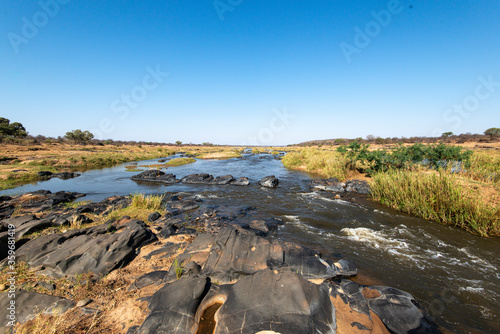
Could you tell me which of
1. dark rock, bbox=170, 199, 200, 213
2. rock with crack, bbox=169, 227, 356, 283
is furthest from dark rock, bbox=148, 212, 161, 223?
rock with crack, bbox=169, 227, 356, 283

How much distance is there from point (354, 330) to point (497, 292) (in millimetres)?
4814

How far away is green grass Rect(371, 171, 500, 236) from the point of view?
7.46 m

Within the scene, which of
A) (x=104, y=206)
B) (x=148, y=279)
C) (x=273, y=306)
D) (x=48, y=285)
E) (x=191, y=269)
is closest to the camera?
(x=273, y=306)

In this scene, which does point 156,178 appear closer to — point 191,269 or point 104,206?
point 104,206

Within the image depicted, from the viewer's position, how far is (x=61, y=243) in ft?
21.6

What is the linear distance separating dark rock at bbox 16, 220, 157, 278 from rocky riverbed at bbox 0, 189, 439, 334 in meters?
0.03

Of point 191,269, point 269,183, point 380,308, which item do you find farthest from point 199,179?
point 380,308

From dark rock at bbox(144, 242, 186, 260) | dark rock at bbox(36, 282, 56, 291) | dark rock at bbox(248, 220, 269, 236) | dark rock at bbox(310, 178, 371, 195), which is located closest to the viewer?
dark rock at bbox(36, 282, 56, 291)

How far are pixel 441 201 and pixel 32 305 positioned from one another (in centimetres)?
1518

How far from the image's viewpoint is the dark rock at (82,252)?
5328 millimetres

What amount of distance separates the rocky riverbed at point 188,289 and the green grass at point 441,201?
6760mm

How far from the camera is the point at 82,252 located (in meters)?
5.79

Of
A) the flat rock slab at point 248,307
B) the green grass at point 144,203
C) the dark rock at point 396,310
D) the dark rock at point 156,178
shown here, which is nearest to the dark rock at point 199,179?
the dark rock at point 156,178

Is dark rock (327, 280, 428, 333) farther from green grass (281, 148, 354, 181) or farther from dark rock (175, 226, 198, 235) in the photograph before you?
green grass (281, 148, 354, 181)
